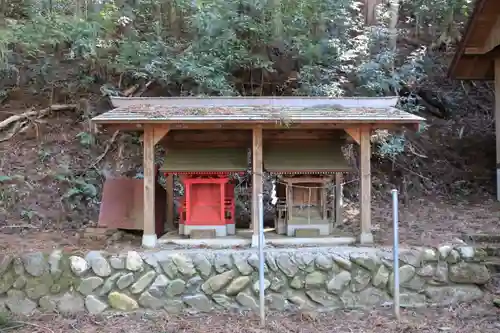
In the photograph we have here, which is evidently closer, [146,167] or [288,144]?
[146,167]

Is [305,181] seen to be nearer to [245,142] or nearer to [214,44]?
[245,142]

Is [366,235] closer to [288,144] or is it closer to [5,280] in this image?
[288,144]

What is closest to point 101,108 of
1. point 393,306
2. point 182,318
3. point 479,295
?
point 182,318

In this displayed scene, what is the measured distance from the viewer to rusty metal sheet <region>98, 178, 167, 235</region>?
6.61m

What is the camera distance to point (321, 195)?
6.54 meters

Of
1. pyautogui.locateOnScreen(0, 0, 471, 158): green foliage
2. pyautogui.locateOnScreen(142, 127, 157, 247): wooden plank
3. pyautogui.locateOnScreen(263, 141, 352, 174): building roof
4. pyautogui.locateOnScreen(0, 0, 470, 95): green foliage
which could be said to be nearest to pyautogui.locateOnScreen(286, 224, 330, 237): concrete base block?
pyautogui.locateOnScreen(263, 141, 352, 174): building roof

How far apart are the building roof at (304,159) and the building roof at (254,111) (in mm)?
657

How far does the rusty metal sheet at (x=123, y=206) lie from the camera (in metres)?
6.61

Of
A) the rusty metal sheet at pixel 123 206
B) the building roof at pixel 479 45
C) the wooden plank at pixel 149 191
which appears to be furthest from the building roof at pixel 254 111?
the building roof at pixel 479 45

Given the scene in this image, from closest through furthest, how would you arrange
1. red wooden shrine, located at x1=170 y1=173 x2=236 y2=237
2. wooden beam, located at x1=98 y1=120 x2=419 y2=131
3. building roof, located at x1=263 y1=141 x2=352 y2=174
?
1. wooden beam, located at x1=98 y1=120 x2=419 y2=131
2. building roof, located at x1=263 y1=141 x2=352 y2=174
3. red wooden shrine, located at x1=170 y1=173 x2=236 y2=237

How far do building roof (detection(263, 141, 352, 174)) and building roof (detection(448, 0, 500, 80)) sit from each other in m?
4.23

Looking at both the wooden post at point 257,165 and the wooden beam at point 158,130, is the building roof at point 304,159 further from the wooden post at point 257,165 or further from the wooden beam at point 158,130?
the wooden beam at point 158,130

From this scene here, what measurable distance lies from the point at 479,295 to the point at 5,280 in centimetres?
571

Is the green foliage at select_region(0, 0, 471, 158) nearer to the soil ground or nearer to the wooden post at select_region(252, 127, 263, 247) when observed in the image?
the wooden post at select_region(252, 127, 263, 247)
